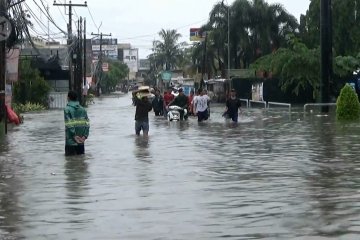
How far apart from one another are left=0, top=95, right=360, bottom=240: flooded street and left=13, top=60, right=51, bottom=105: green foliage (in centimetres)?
3350

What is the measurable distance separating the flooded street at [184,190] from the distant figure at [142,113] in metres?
1.69

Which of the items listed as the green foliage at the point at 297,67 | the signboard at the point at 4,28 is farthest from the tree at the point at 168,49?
the signboard at the point at 4,28

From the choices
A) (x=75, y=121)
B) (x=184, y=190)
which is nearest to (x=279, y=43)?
(x=75, y=121)

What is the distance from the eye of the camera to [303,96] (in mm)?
57750

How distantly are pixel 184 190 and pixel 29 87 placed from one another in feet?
148

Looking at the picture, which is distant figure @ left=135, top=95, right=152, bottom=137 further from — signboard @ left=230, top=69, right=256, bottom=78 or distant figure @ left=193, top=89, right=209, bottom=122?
signboard @ left=230, top=69, right=256, bottom=78

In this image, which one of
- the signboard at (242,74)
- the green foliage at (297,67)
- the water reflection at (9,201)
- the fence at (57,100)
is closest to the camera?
the water reflection at (9,201)

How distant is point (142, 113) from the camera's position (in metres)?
22.0

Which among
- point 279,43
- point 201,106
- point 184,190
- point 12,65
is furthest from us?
point 279,43

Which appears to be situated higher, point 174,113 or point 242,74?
point 242,74

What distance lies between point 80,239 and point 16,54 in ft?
84.2

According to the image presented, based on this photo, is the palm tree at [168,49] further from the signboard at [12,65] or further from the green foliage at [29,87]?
the signboard at [12,65]

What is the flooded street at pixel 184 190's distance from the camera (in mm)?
8266

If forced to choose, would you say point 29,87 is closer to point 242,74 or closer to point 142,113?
point 242,74
